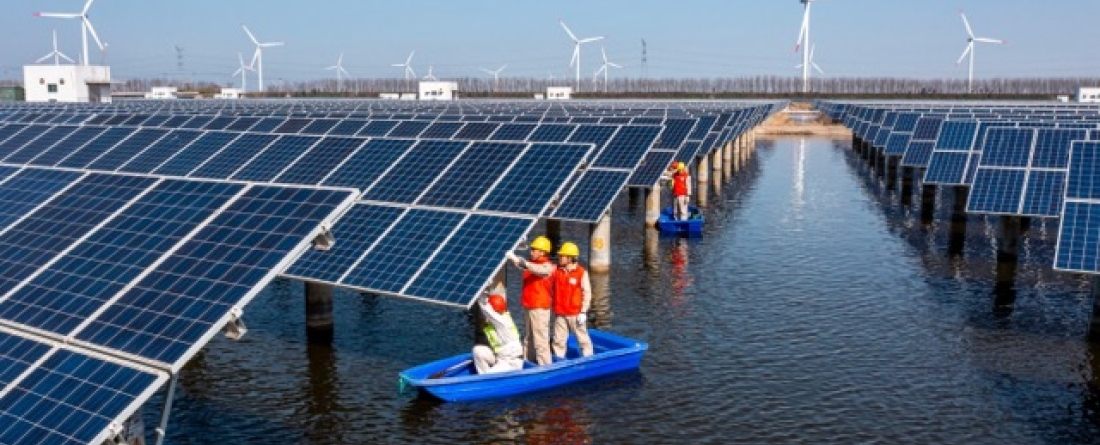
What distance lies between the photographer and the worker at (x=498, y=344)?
18453 millimetres

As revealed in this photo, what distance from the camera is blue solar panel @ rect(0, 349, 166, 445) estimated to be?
9359 millimetres

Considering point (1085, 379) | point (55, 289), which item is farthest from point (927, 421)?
point (55, 289)

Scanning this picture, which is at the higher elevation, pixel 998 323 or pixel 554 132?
pixel 554 132

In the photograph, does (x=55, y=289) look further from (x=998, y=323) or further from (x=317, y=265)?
(x=998, y=323)

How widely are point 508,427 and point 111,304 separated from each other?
794 cm

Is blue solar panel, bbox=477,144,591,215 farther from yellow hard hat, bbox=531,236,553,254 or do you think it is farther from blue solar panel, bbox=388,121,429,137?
blue solar panel, bbox=388,121,429,137

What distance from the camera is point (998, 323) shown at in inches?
973

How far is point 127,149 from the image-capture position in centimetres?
3256

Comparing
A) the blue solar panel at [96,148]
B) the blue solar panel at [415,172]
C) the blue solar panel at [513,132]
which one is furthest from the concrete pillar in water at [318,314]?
the blue solar panel at [513,132]

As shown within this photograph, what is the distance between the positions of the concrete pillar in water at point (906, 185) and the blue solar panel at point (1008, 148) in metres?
15.6

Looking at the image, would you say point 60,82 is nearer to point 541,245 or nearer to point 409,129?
point 409,129

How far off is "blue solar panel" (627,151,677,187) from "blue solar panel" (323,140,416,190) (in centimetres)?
1213

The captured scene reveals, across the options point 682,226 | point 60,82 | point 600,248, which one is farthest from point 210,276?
point 60,82

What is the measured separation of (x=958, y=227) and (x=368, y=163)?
24584mm
